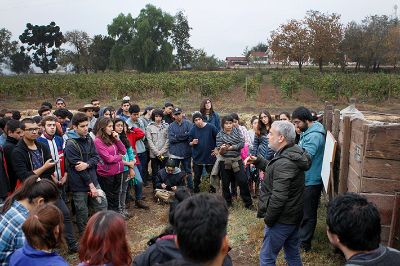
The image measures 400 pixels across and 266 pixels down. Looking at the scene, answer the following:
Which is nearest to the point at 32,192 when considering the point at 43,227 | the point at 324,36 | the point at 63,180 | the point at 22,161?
the point at 43,227

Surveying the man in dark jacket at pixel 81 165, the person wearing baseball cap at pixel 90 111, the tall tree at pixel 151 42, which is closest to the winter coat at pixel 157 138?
the person wearing baseball cap at pixel 90 111

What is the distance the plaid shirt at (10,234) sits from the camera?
8.63 ft

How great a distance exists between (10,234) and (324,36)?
122 feet

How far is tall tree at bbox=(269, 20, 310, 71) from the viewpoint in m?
36.3

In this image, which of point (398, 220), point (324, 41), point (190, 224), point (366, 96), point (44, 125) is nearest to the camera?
point (190, 224)

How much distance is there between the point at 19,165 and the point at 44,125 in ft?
2.55

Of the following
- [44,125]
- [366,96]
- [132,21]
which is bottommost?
[366,96]

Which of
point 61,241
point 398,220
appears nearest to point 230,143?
point 398,220

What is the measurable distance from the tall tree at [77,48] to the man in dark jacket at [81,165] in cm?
5266

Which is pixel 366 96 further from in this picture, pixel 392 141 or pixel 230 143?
pixel 392 141

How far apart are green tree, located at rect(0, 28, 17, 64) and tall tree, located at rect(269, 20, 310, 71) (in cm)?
4299

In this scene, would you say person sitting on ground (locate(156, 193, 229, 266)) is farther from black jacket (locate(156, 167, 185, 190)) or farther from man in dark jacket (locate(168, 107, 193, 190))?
man in dark jacket (locate(168, 107, 193, 190))

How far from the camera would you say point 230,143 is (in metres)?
6.21

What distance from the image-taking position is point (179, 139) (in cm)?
688
